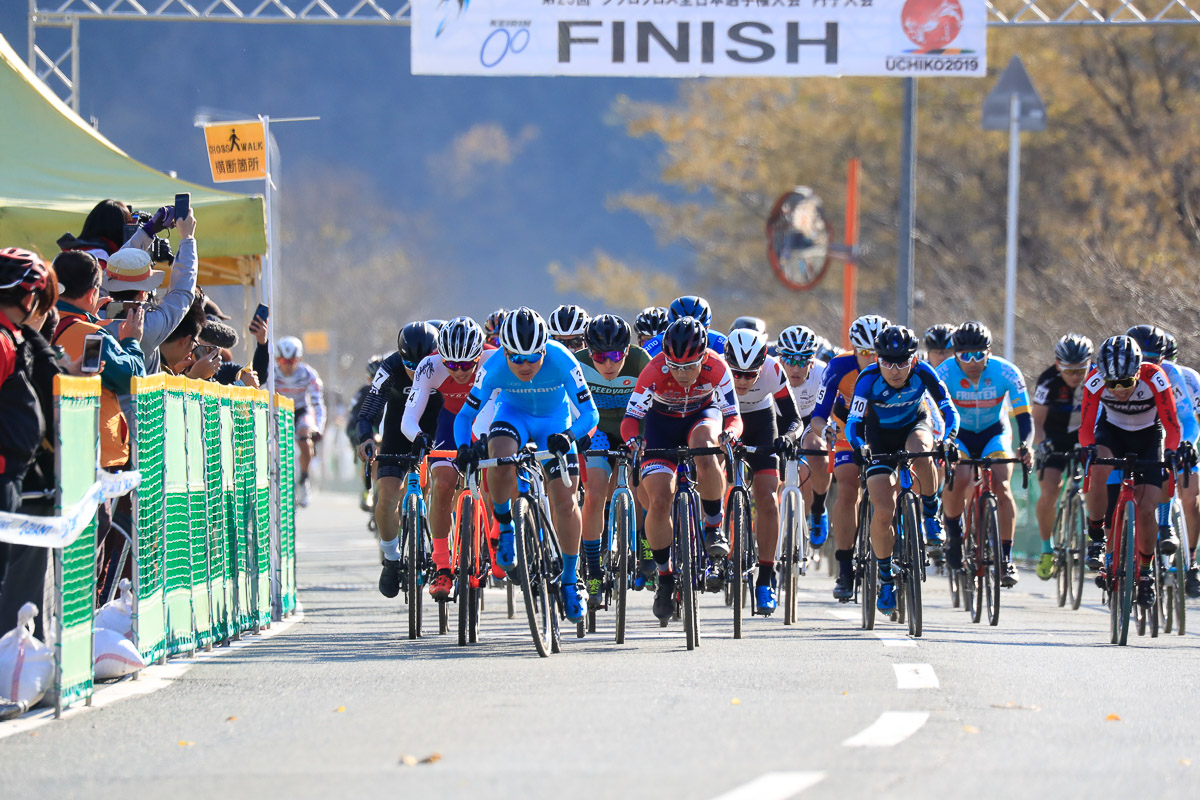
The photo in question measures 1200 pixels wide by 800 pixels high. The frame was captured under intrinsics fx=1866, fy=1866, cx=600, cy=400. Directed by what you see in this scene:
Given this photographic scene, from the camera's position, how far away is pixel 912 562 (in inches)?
448

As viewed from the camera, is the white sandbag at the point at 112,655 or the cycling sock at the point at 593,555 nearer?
the white sandbag at the point at 112,655

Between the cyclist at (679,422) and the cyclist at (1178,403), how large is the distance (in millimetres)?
3138

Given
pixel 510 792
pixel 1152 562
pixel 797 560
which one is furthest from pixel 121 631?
pixel 1152 562

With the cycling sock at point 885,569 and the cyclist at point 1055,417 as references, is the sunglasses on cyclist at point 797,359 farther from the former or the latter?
the cycling sock at point 885,569

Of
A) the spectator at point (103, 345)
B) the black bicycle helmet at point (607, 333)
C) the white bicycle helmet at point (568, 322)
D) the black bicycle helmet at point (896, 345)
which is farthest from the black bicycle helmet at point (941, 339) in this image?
the spectator at point (103, 345)

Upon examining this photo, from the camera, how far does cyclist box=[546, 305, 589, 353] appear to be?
1202 centimetres

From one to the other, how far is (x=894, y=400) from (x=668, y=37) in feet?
21.9

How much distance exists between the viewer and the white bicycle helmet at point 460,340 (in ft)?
35.7

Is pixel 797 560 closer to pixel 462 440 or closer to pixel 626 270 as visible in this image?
pixel 462 440

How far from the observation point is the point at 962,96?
129 feet

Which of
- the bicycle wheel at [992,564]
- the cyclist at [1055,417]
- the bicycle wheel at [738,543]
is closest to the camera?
the bicycle wheel at [738,543]

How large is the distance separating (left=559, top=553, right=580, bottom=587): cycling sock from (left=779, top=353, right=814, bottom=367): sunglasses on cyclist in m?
4.75

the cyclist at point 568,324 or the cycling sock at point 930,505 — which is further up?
the cyclist at point 568,324

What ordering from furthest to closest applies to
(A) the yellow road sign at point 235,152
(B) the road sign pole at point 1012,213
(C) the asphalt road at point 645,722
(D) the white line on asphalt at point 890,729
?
(B) the road sign pole at point 1012,213 → (A) the yellow road sign at point 235,152 → (D) the white line on asphalt at point 890,729 → (C) the asphalt road at point 645,722
